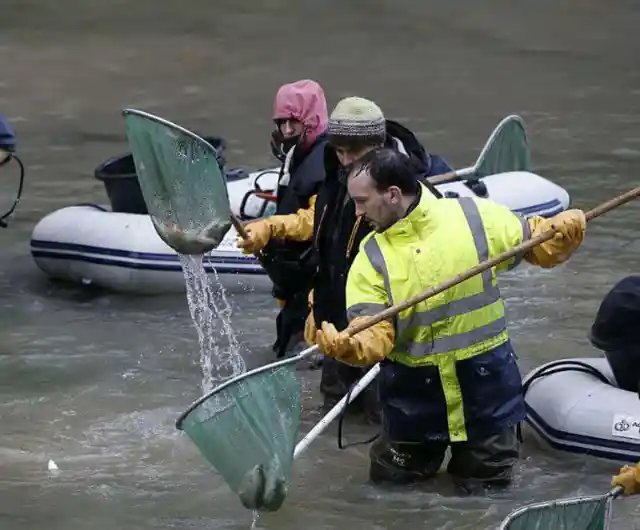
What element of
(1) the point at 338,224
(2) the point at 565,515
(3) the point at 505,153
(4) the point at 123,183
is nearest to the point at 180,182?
(1) the point at 338,224

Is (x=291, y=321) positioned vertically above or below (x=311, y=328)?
below

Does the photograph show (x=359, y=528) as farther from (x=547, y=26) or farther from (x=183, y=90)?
(x=547, y=26)

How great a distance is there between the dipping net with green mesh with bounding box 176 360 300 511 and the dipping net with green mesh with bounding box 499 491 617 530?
0.95 m

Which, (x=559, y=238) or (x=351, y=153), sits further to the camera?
(x=351, y=153)

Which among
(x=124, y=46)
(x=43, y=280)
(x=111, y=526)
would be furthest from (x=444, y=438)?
(x=124, y=46)

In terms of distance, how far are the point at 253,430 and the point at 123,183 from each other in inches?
153

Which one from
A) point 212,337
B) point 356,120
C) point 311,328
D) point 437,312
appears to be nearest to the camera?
point 437,312

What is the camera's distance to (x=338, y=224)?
227 inches

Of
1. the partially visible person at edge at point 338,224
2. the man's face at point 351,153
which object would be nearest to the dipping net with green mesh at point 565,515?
the partially visible person at edge at point 338,224

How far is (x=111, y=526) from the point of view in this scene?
5.62 meters

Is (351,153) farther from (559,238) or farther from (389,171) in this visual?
(559,238)

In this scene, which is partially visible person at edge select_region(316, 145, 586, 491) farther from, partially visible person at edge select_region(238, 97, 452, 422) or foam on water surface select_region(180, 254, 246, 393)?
foam on water surface select_region(180, 254, 246, 393)

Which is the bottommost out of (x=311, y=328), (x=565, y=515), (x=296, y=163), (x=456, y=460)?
(x=456, y=460)

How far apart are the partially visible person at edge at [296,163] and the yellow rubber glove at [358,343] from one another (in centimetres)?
147
